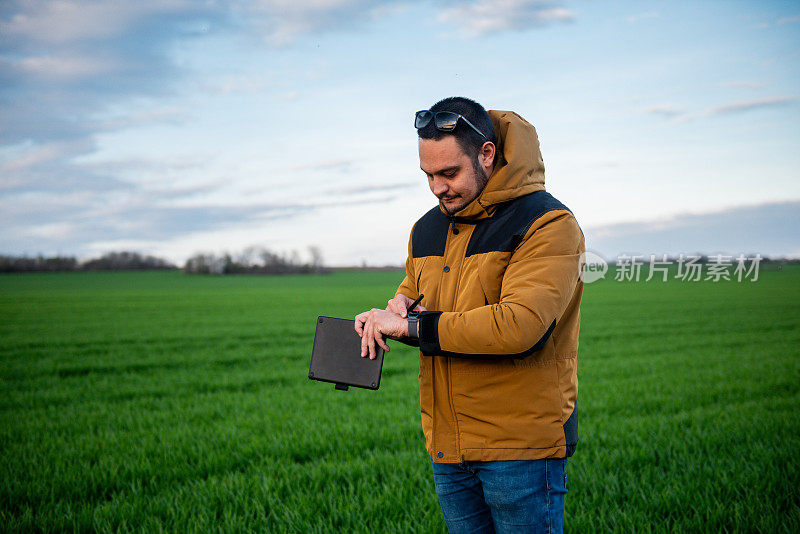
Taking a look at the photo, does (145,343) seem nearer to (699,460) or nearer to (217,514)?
(217,514)

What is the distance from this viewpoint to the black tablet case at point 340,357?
7.41 ft

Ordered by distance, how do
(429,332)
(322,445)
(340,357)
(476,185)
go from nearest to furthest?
(429,332)
(476,185)
(340,357)
(322,445)

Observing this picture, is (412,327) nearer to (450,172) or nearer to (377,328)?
(377,328)

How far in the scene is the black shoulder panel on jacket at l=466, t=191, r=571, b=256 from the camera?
6.44 ft

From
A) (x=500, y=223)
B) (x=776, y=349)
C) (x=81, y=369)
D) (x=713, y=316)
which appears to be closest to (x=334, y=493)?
(x=500, y=223)

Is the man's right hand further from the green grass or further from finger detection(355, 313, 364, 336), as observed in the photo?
the green grass

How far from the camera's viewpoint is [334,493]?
178 inches

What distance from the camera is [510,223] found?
6.57 ft

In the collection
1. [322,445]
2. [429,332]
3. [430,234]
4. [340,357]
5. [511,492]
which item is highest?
[430,234]

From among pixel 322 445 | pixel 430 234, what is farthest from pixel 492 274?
pixel 322 445

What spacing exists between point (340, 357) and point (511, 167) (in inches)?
41.8

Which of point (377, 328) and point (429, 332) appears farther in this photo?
point (377, 328)

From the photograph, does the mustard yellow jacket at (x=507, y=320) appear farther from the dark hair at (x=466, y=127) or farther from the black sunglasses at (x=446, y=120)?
the black sunglasses at (x=446, y=120)

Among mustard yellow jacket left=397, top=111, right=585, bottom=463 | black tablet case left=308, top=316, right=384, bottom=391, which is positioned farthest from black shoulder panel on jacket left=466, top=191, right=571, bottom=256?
black tablet case left=308, top=316, right=384, bottom=391
